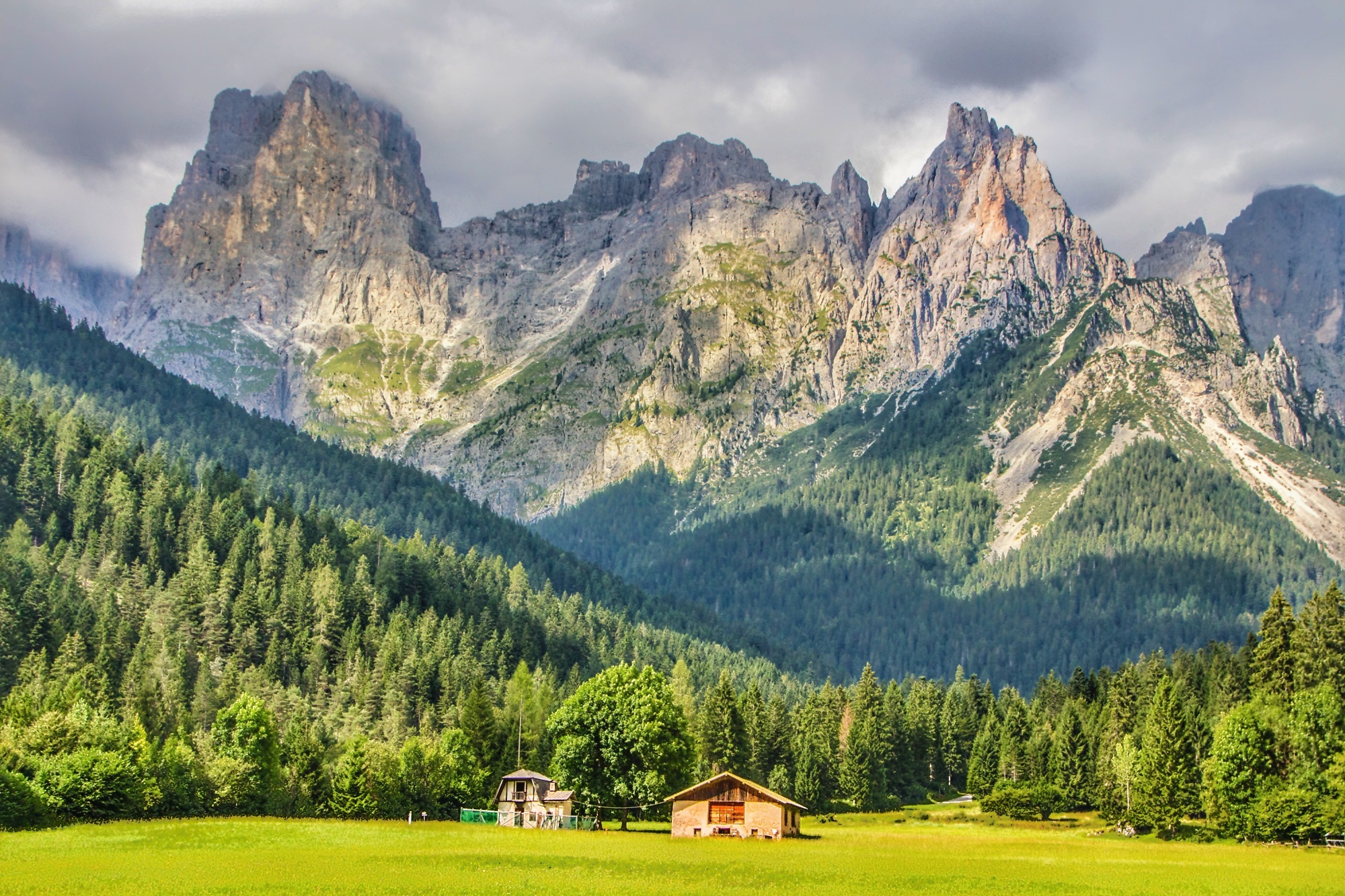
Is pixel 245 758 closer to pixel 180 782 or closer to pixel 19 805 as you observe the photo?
pixel 180 782

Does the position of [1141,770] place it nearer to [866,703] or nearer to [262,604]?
[866,703]

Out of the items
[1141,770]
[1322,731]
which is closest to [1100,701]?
[1141,770]

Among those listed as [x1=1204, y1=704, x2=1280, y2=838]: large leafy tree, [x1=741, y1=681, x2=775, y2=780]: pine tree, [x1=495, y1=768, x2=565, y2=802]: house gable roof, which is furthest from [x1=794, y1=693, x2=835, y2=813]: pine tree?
[x1=1204, y1=704, x2=1280, y2=838]: large leafy tree

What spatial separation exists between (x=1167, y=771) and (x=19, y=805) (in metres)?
91.8

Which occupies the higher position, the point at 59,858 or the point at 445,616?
the point at 445,616

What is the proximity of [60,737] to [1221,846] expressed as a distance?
8773 cm

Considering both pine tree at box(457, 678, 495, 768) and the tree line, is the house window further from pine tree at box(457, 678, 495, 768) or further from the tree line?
pine tree at box(457, 678, 495, 768)

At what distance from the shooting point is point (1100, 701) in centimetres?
16850

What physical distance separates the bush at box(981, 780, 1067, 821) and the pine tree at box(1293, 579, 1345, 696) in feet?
128

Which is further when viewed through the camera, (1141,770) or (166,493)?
(166,493)

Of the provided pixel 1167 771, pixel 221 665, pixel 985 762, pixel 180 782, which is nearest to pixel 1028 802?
pixel 985 762

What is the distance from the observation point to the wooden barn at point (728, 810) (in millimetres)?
102625

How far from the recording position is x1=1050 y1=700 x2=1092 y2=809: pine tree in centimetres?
15062

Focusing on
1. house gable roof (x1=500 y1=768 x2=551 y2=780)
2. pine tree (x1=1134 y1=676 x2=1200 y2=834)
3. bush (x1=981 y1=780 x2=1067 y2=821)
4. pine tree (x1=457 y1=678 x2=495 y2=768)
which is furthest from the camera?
bush (x1=981 y1=780 x2=1067 y2=821)
